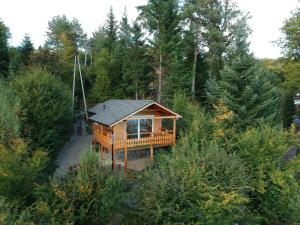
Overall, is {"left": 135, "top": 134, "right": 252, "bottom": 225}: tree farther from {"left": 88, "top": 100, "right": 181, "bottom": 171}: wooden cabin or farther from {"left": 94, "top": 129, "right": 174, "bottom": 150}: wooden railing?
{"left": 88, "top": 100, "right": 181, "bottom": 171}: wooden cabin

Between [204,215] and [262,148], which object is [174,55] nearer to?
[262,148]

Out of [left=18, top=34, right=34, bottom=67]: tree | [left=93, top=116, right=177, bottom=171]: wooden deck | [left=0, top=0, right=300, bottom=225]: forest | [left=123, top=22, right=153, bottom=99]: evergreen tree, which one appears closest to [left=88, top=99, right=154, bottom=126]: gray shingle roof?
[left=93, top=116, right=177, bottom=171]: wooden deck

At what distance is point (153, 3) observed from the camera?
24.6 meters

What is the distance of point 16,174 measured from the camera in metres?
9.49

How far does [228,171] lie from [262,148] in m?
3.57

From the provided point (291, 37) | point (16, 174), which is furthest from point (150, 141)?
point (291, 37)

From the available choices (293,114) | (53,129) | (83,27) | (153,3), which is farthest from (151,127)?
(83,27)

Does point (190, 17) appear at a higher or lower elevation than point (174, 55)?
higher

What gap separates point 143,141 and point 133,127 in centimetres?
202

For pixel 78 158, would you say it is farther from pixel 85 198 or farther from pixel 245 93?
pixel 245 93

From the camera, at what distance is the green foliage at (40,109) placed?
50.2 ft

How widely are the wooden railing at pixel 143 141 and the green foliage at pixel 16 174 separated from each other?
22.1 ft

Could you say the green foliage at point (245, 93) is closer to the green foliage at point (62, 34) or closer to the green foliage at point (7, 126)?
the green foliage at point (7, 126)

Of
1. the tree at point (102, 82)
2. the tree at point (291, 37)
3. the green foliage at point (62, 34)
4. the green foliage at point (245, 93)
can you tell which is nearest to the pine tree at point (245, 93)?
the green foliage at point (245, 93)
